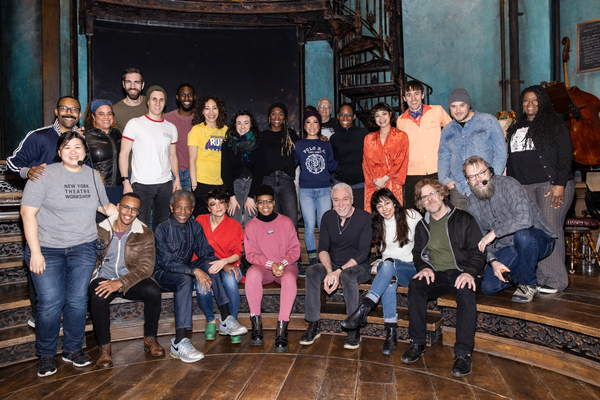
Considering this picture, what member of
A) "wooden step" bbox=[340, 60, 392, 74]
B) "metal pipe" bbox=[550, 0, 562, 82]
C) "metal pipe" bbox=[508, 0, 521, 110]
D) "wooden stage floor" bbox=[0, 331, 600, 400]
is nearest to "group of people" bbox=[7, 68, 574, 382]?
"wooden stage floor" bbox=[0, 331, 600, 400]

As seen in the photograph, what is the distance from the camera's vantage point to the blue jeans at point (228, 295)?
3410 mm

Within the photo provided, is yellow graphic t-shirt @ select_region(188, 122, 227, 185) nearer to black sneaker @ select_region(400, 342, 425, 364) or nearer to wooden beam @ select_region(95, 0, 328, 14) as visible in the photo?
black sneaker @ select_region(400, 342, 425, 364)

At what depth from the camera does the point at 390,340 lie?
309cm

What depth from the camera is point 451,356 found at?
2973mm

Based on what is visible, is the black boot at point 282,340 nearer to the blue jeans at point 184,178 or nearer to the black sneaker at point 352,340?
the black sneaker at point 352,340

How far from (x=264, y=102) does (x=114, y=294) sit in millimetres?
4422

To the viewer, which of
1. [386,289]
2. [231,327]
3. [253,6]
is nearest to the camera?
[386,289]

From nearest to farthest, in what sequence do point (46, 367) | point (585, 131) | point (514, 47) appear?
1. point (46, 367)
2. point (585, 131)
3. point (514, 47)

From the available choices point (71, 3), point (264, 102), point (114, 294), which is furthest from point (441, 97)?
point (114, 294)

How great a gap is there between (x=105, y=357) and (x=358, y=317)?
181 centimetres

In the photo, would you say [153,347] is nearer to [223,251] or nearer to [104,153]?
[223,251]

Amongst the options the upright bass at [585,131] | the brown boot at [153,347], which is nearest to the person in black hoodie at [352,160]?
the brown boot at [153,347]

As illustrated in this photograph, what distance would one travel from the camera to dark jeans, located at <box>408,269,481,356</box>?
108 inches

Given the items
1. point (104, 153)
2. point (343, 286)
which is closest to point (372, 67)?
point (343, 286)
